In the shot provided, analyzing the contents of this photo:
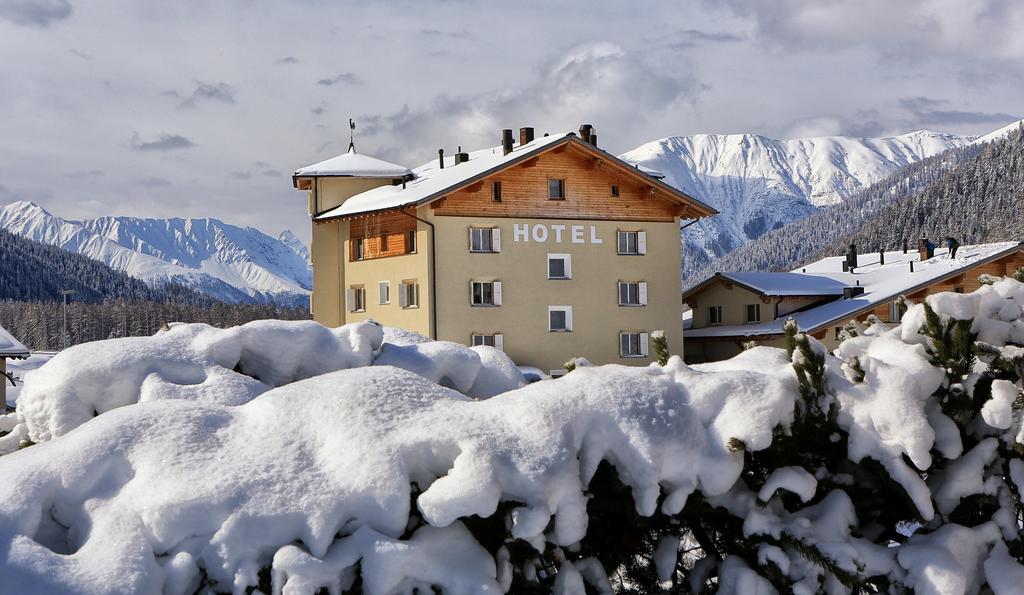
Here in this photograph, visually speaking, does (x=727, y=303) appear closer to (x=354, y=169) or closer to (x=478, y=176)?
(x=478, y=176)

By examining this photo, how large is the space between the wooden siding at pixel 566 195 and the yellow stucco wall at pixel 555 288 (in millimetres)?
327

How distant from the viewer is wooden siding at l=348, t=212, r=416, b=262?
38562mm

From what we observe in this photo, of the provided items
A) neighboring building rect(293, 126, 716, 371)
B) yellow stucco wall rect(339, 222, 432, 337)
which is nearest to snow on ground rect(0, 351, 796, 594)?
yellow stucco wall rect(339, 222, 432, 337)

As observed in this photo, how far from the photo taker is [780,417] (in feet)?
18.2

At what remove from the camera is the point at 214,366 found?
253 inches

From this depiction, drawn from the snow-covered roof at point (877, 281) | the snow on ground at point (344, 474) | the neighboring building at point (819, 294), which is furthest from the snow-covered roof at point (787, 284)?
the snow on ground at point (344, 474)

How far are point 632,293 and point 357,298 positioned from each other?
10745 mm

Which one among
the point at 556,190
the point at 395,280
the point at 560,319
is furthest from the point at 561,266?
the point at 395,280

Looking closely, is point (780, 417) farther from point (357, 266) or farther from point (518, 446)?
point (357, 266)

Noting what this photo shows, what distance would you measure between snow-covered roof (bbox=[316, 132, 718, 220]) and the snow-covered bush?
97.2ft

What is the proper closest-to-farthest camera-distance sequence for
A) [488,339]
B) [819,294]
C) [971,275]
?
[488,339]
[971,275]
[819,294]

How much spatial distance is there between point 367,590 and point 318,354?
2.24 metres

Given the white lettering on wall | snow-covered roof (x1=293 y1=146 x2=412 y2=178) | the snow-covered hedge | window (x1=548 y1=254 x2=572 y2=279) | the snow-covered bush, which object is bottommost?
the snow-covered hedge

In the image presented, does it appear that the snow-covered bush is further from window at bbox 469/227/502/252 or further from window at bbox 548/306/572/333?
window at bbox 548/306/572/333
